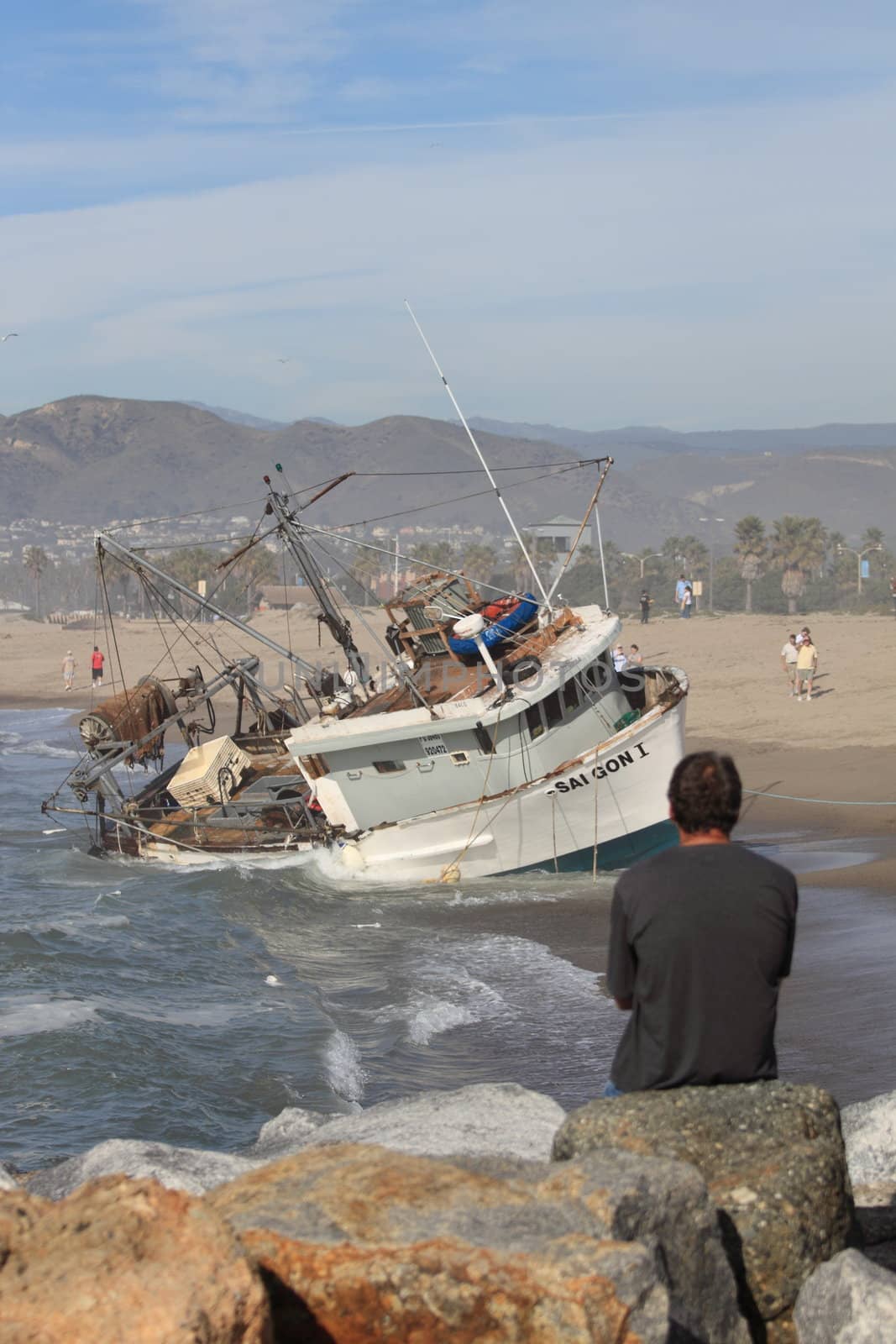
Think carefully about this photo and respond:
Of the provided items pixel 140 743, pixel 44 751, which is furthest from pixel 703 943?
pixel 44 751

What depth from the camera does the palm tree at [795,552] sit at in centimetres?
8919

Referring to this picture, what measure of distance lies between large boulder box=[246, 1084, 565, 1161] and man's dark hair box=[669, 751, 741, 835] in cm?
278

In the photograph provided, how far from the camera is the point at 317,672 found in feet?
85.8

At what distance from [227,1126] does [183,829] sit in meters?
13.2

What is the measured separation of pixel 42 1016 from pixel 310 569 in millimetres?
10476

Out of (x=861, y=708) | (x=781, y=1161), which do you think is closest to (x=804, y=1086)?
(x=781, y=1161)

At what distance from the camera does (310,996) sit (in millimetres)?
16203

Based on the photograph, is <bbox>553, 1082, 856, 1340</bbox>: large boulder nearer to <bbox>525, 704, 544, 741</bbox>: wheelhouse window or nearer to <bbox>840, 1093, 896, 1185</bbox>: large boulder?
<bbox>840, 1093, 896, 1185</bbox>: large boulder

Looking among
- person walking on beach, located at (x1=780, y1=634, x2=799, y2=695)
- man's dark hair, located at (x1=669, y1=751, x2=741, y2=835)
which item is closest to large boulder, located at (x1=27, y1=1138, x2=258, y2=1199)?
man's dark hair, located at (x1=669, y1=751, x2=741, y2=835)

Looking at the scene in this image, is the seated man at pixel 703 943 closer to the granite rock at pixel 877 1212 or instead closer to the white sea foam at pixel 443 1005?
the granite rock at pixel 877 1212

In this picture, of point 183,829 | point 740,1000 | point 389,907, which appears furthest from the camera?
point 183,829

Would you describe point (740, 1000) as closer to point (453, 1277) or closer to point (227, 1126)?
point (453, 1277)

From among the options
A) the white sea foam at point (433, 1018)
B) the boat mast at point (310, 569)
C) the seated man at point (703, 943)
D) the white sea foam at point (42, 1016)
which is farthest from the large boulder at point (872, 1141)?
the boat mast at point (310, 569)

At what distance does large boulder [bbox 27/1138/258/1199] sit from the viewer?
759cm
